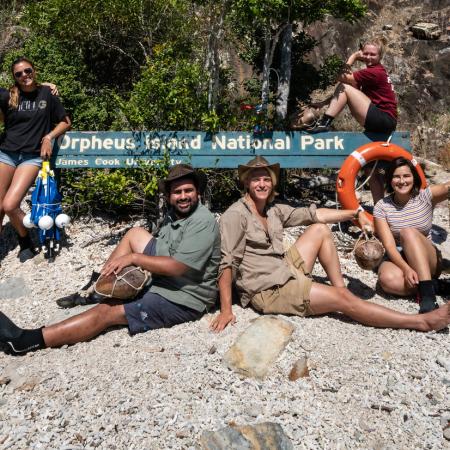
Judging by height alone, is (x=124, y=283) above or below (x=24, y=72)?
below

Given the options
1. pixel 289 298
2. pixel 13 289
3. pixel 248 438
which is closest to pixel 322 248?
pixel 289 298

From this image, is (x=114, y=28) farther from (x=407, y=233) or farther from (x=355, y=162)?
(x=407, y=233)

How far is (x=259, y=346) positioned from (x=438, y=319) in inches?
50.3

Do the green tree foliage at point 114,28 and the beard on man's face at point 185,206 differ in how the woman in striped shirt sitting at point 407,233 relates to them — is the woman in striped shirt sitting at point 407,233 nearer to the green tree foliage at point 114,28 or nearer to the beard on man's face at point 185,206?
the beard on man's face at point 185,206

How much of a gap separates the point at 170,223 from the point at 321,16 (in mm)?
3240

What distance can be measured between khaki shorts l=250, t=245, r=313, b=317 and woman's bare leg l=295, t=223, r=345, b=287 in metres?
0.21

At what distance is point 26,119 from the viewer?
5.07 metres

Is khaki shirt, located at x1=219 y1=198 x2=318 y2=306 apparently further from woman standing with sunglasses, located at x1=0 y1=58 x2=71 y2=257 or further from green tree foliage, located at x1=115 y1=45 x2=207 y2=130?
woman standing with sunglasses, located at x1=0 y1=58 x2=71 y2=257

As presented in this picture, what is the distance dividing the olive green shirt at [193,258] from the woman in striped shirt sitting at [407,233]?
147 centimetres

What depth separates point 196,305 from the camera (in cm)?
366

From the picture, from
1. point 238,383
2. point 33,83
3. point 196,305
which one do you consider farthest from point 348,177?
point 33,83

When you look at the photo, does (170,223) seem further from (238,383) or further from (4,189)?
(4,189)

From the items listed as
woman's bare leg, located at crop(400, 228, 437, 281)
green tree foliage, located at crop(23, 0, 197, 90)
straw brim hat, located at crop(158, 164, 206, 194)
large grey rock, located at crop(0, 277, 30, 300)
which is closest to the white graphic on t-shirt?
large grey rock, located at crop(0, 277, 30, 300)

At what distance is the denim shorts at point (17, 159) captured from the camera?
507 cm
